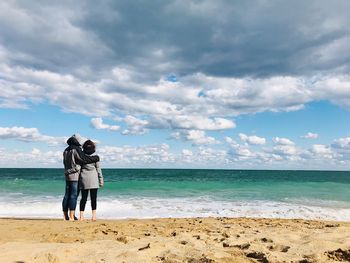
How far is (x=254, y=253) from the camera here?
4035 mm

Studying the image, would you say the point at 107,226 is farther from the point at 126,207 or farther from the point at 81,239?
the point at 126,207

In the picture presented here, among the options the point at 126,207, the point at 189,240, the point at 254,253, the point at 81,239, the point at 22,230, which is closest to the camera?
the point at 254,253

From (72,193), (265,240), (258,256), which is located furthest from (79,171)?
(258,256)

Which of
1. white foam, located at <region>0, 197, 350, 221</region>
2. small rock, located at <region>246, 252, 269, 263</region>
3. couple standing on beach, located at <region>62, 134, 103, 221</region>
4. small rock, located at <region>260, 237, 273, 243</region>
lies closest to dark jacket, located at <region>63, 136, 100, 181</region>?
couple standing on beach, located at <region>62, 134, 103, 221</region>

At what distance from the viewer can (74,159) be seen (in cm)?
766

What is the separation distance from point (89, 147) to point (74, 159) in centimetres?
43

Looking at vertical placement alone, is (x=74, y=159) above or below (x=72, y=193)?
above

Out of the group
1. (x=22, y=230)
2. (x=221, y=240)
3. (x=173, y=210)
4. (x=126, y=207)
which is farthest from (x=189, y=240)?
(x=126, y=207)

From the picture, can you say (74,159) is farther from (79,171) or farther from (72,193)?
(72,193)

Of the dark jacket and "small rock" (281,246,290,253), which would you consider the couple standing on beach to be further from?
"small rock" (281,246,290,253)

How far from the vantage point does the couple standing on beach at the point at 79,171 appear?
7.64 metres

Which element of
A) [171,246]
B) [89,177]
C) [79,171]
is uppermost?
[79,171]

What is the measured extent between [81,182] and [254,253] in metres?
4.86

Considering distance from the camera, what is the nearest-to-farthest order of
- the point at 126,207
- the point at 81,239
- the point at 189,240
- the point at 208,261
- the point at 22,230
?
1. the point at 208,261
2. the point at 189,240
3. the point at 81,239
4. the point at 22,230
5. the point at 126,207
